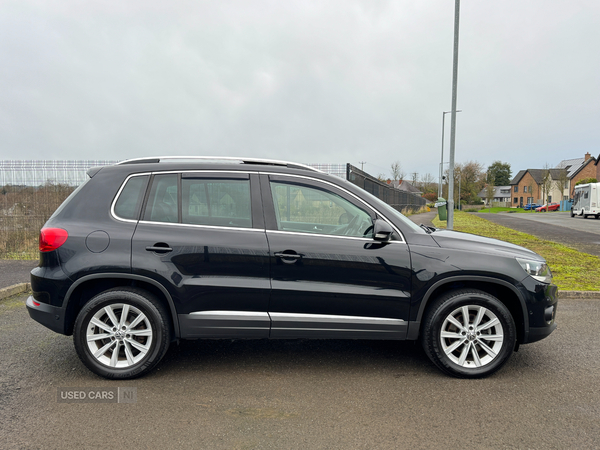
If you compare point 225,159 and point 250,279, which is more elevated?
point 225,159

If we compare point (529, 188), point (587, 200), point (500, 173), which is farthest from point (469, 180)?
point (587, 200)

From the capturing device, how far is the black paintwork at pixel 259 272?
346cm

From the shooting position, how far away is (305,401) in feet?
10.4

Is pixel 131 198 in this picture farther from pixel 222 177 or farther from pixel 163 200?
pixel 222 177

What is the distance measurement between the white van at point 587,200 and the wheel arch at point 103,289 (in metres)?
35.8

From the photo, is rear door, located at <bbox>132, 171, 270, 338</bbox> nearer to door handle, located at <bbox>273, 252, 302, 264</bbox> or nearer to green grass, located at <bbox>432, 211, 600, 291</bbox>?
door handle, located at <bbox>273, 252, 302, 264</bbox>

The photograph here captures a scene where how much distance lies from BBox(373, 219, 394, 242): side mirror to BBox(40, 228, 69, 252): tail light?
259 centimetres

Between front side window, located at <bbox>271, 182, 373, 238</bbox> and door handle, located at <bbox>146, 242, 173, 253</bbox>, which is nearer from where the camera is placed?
door handle, located at <bbox>146, 242, 173, 253</bbox>

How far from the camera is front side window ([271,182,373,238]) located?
364 centimetres

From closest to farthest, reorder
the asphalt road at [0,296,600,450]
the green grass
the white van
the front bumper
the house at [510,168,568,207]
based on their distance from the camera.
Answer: the asphalt road at [0,296,600,450]
the front bumper
the green grass
the white van
the house at [510,168,568,207]

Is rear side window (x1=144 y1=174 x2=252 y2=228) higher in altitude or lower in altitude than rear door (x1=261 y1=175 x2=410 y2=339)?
higher

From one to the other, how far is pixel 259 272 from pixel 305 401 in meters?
1.06

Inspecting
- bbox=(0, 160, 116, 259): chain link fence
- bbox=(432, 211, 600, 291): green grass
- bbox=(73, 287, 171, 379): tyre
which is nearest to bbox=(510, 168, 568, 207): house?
bbox=(432, 211, 600, 291): green grass

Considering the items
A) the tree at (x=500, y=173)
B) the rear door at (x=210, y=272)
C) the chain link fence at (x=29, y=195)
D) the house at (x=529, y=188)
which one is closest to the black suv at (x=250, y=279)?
the rear door at (x=210, y=272)
